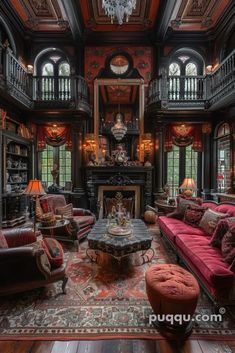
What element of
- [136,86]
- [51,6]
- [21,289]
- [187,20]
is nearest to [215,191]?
[136,86]

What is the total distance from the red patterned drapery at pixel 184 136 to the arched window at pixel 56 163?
12.1 feet

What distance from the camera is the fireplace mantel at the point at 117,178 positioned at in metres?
6.80

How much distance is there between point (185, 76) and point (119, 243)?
6.22 meters

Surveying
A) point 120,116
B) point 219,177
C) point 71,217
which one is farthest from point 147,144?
point 71,217

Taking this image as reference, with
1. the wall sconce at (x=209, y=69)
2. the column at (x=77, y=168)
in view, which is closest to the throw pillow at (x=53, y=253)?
the column at (x=77, y=168)

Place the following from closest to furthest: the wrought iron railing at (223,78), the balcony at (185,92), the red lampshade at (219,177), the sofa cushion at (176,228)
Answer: the sofa cushion at (176,228), the wrought iron railing at (223,78), the red lampshade at (219,177), the balcony at (185,92)

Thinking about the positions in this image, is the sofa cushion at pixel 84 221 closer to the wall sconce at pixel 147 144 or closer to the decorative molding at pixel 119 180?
the decorative molding at pixel 119 180

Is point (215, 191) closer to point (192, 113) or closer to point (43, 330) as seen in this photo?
point (192, 113)

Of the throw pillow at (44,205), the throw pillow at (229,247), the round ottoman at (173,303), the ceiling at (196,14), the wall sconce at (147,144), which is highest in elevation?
the ceiling at (196,14)

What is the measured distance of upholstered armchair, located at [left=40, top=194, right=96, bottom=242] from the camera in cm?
419

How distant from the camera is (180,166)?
7.47 metres

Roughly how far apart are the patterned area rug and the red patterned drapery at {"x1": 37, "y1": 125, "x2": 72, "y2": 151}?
5020 millimetres

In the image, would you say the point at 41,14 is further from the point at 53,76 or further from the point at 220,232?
the point at 220,232

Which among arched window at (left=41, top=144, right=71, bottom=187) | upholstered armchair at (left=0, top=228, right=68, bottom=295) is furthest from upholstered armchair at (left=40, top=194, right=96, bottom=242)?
arched window at (left=41, top=144, right=71, bottom=187)
